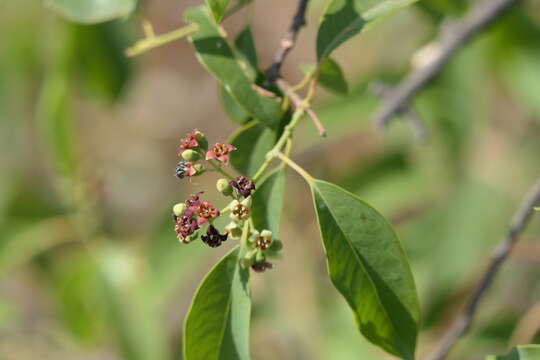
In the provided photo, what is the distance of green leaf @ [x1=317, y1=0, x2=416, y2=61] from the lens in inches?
39.2

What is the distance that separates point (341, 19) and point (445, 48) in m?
0.91

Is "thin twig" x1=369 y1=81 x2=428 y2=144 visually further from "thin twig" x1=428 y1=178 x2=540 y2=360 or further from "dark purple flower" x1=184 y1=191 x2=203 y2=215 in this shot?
"dark purple flower" x1=184 y1=191 x2=203 y2=215

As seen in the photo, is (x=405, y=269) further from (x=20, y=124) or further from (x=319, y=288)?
(x=20, y=124)

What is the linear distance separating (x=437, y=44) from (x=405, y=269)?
4.06ft

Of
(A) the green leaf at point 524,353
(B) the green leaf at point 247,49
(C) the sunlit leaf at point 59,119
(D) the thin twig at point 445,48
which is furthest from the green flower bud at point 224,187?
(C) the sunlit leaf at point 59,119

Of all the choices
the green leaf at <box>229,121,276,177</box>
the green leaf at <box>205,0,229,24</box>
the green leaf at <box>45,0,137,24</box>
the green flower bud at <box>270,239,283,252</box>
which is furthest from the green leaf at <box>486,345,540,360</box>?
the green leaf at <box>45,0,137,24</box>

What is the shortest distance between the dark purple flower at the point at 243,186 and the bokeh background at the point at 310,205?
35.1 inches

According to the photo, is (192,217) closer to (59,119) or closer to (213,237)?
(213,237)

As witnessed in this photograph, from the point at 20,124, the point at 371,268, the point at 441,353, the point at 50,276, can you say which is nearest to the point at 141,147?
the point at 20,124

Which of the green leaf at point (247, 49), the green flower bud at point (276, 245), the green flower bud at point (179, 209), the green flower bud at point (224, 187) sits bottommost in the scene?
the green flower bud at point (276, 245)

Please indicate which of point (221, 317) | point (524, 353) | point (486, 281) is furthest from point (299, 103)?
point (486, 281)

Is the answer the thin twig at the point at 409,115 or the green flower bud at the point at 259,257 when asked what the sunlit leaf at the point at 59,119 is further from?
the green flower bud at the point at 259,257

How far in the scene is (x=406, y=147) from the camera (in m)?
2.32

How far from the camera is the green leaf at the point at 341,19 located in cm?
100
